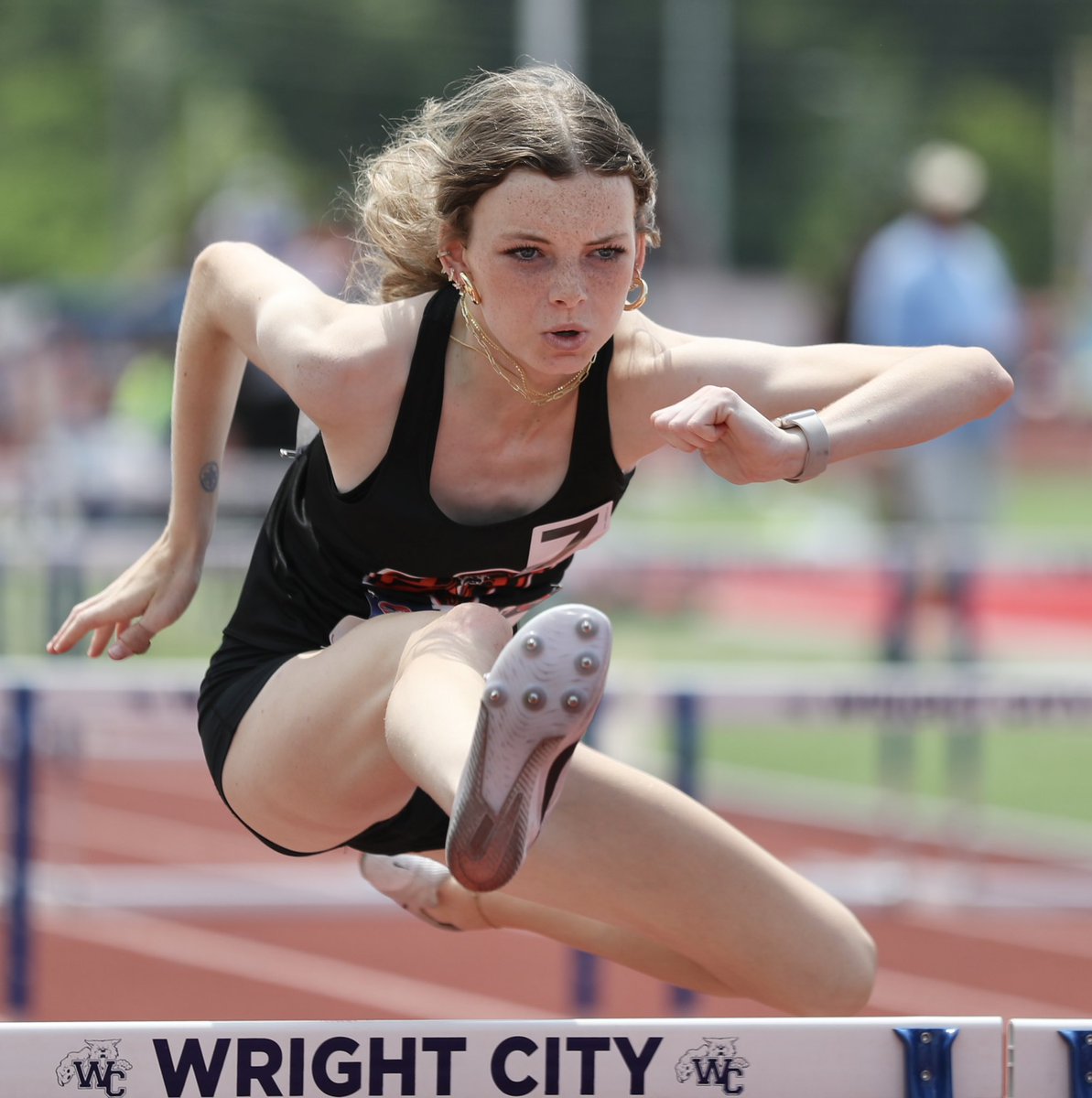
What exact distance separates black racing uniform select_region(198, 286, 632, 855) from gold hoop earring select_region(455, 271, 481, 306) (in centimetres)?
9

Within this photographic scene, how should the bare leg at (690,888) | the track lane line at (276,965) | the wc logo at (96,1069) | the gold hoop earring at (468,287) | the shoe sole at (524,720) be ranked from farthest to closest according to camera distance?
1. the track lane line at (276,965)
2. the bare leg at (690,888)
3. the gold hoop earring at (468,287)
4. the wc logo at (96,1069)
5. the shoe sole at (524,720)

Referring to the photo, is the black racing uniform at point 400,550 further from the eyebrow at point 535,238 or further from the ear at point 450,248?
the eyebrow at point 535,238

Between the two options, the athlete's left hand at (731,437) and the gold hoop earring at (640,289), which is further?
the gold hoop earring at (640,289)

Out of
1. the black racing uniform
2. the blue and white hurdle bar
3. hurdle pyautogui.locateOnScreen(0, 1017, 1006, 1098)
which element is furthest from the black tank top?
the blue and white hurdle bar

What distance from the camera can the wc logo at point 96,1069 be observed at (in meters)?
2.43

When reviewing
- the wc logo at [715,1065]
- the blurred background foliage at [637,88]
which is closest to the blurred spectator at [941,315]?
the wc logo at [715,1065]

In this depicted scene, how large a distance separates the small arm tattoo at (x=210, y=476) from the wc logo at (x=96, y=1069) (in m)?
1.09

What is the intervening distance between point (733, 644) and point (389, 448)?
8749 millimetres

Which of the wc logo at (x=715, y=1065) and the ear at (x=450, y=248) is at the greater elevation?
the ear at (x=450, y=248)

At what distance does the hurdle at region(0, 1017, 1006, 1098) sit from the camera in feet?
8.02

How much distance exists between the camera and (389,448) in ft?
9.12

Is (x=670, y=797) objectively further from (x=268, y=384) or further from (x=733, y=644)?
(x=733, y=644)

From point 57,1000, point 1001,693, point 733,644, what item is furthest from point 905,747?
point 733,644

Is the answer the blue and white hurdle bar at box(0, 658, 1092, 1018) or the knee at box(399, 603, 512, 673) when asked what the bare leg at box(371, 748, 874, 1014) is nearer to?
the knee at box(399, 603, 512, 673)
